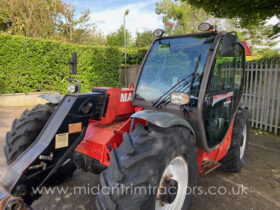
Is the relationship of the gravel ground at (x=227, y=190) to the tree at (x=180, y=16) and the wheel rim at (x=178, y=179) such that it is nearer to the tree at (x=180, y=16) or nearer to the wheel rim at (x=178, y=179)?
the wheel rim at (x=178, y=179)

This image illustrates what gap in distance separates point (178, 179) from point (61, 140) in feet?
4.08

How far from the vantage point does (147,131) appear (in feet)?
5.88

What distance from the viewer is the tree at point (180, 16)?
3167cm

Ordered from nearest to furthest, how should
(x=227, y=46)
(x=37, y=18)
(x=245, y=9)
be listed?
(x=227, y=46) → (x=245, y=9) → (x=37, y=18)

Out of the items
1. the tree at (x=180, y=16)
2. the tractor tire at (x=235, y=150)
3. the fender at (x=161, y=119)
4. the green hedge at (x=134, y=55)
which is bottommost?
the tractor tire at (x=235, y=150)

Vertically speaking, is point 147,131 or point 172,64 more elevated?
point 172,64

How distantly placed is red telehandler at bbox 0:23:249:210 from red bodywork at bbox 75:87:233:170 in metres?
0.01

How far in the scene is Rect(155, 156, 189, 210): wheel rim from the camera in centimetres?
199

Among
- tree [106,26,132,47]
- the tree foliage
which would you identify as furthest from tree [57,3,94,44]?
tree [106,26,132,47]

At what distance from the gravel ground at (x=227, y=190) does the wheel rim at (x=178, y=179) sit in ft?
1.90


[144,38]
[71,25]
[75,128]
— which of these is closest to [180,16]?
[144,38]

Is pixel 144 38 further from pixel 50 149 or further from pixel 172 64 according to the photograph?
pixel 50 149

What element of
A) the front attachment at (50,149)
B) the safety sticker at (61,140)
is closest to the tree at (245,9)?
the front attachment at (50,149)

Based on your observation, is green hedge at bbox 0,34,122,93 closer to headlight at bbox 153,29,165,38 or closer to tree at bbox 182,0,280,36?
tree at bbox 182,0,280,36
